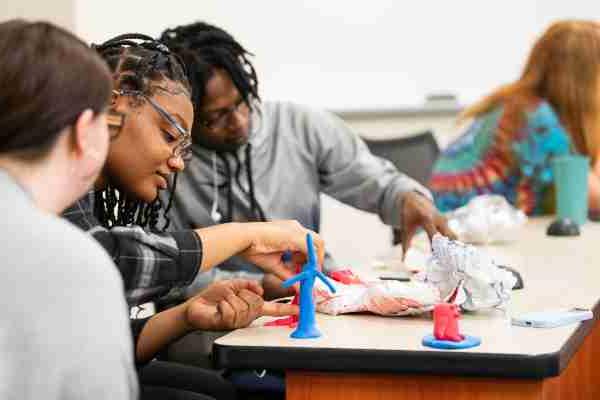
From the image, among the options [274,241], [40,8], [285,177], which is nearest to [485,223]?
[285,177]

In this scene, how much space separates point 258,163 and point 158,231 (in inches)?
33.8

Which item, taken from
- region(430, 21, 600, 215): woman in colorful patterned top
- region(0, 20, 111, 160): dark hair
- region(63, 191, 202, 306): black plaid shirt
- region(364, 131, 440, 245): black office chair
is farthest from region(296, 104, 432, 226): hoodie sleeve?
region(0, 20, 111, 160): dark hair

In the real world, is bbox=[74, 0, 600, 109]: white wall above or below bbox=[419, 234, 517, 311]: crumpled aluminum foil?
above

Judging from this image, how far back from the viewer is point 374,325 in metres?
1.37

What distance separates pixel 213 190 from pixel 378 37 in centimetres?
191

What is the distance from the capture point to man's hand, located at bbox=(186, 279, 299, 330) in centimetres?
136

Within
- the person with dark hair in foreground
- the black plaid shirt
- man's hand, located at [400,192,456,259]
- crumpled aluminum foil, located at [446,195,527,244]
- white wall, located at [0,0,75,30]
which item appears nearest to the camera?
the person with dark hair in foreground

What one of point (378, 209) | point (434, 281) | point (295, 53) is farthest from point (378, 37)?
point (434, 281)

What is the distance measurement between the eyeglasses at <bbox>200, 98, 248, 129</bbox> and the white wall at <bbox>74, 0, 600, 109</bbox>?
1827 mm

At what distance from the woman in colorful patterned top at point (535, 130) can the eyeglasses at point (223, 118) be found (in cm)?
97

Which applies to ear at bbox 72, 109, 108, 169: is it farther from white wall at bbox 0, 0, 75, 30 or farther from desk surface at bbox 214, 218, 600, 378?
white wall at bbox 0, 0, 75, 30

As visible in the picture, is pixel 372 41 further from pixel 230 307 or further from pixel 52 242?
pixel 52 242

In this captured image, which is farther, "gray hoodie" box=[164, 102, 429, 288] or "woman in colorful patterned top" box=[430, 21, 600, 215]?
"woman in colorful patterned top" box=[430, 21, 600, 215]

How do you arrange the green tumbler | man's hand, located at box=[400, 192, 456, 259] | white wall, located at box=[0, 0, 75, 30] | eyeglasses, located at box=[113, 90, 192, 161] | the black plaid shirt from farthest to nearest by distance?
white wall, located at box=[0, 0, 75, 30] → the green tumbler → man's hand, located at box=[400, 192, 456, 259] → eyeglasses, located at box=[113, 90, 192, 161] → the black plaid shirt
